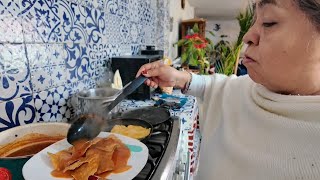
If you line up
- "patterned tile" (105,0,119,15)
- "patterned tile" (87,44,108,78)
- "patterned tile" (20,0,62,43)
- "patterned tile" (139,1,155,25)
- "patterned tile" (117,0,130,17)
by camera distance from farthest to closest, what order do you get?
"patterned tile" (139,1,155,25) → "patterned tile" (117,0,130,17) → "patterned tile" (105,0,119,15) → "patterned tile" (87,44,108,78) → "patterned tile" (20,0,62,43)

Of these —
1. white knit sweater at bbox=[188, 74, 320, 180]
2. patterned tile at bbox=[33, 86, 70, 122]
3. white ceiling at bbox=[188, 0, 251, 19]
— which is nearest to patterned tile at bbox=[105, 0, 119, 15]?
patterned tile at bbox=[33, 86, 70, 122]

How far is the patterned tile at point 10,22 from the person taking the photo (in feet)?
2.03

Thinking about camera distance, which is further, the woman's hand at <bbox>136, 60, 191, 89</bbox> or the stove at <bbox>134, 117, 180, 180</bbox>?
the woman's hand at <bbox>136, 60, 191, 89</bbox>

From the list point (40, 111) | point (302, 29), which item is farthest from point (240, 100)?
point (40, 111)

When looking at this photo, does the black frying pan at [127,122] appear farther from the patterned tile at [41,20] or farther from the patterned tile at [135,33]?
the patterned tile at [135,33]

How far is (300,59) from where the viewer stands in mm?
456

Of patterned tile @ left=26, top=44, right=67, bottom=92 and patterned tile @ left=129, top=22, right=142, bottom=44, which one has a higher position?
patterned tile @ left=129, top=22, right=142, bottom=44

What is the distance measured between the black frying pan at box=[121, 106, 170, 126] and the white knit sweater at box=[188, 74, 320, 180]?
0.18 meters

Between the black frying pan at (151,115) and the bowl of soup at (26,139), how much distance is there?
0.33 metres

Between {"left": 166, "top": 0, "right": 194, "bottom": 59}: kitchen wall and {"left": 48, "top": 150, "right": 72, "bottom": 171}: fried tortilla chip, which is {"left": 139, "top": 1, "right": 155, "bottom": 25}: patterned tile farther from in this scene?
{"left": 48, "top": 150, "right": 72, "bottom": 171}: fried tortilla chip

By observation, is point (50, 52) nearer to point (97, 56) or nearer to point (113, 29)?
point (97, 56)

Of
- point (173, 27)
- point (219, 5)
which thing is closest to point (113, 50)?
point (173, 27)

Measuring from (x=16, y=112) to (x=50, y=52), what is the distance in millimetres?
256

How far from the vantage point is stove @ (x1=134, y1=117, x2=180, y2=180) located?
0.50m
